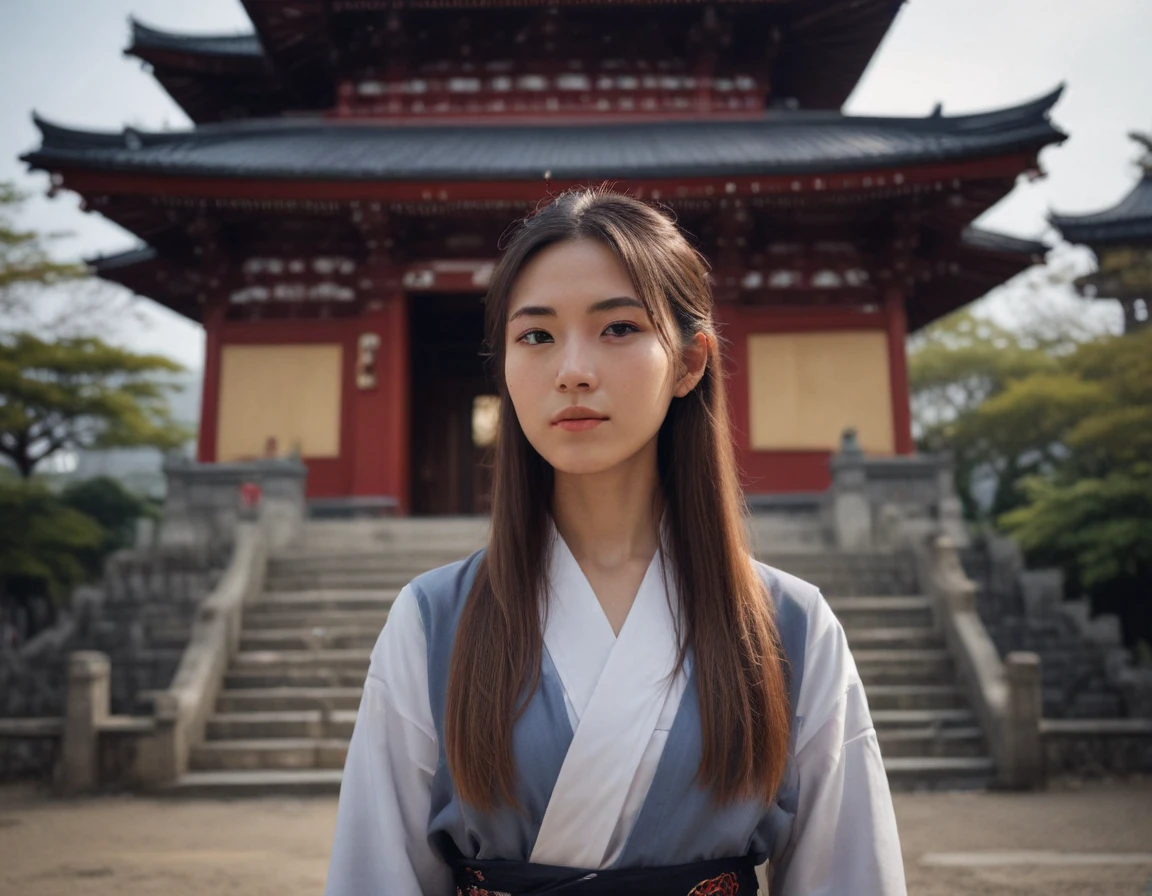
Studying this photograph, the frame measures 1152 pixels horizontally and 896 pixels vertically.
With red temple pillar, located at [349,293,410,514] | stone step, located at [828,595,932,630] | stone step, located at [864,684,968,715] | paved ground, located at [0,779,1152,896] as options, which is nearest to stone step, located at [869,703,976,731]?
stone step, located at [864,684,968,715]

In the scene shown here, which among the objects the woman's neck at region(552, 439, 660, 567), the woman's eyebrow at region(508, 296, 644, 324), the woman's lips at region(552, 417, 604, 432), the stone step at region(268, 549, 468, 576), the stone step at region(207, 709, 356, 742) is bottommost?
the stone step at region(207, 709, 356, 742)

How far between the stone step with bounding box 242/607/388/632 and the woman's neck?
665 cm

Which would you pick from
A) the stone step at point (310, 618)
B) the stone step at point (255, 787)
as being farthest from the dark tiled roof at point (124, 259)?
the stone step at point (255, 787)

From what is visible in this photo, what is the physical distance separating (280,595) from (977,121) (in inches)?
403

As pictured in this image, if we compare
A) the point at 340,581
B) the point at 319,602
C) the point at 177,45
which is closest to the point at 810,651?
the point at 319,602

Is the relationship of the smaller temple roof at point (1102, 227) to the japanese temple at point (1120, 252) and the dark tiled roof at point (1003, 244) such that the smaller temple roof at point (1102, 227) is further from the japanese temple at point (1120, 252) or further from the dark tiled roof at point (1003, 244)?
the dark tiled roof at point (1003, 244)

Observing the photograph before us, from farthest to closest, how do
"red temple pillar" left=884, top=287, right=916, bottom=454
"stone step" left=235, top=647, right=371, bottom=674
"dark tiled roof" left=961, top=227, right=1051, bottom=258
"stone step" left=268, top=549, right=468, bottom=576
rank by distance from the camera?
"dark tiled roof" left=961, top=227, right=1051, bottom=258 → "red temple pillar" left=884, top=287, right=916, bottom=454 → "stone step" left=268, top=549, right=468, bottom=576 → "stone step" left=235, top=647, right=371, bottom=674

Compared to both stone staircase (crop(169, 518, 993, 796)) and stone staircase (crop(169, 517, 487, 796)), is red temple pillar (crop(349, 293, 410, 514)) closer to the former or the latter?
stone staircase (crop(169, 517, 487, 796))

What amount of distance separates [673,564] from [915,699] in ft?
20.3

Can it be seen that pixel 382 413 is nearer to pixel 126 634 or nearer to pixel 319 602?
pixel 319 602

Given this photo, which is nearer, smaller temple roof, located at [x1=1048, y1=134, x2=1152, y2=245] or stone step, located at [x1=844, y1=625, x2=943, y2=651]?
stone step, located at [x1=844, y1=625, x2=943, y2=651]

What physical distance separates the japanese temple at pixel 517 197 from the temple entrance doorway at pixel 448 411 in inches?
32.4

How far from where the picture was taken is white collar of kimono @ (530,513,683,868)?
152 cm

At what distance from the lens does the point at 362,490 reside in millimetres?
11781
